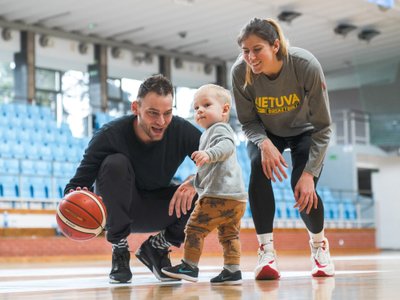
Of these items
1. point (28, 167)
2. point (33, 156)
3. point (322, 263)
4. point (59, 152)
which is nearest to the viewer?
point (322, 263)

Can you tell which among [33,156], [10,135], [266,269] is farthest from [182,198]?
[10,135]

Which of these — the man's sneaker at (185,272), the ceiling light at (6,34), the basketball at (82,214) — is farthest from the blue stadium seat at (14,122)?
the man's sneaker at (185,272)

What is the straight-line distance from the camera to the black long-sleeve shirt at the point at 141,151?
264cm

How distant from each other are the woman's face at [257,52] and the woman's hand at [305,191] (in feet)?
1.47

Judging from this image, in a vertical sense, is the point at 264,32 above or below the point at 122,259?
above

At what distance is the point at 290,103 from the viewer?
9.00ft

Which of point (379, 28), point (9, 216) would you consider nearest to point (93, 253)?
point (9, 216)

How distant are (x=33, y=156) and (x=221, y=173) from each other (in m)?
6.71

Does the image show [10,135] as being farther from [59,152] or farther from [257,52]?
[257,52]

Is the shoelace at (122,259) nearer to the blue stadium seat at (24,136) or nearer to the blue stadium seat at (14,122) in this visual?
the blue stadium seat at (24,136)

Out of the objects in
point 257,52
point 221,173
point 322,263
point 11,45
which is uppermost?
point 11,45

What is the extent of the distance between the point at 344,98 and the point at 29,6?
7.15 m

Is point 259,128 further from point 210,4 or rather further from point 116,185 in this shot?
point 210,4

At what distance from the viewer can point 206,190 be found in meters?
2.50
